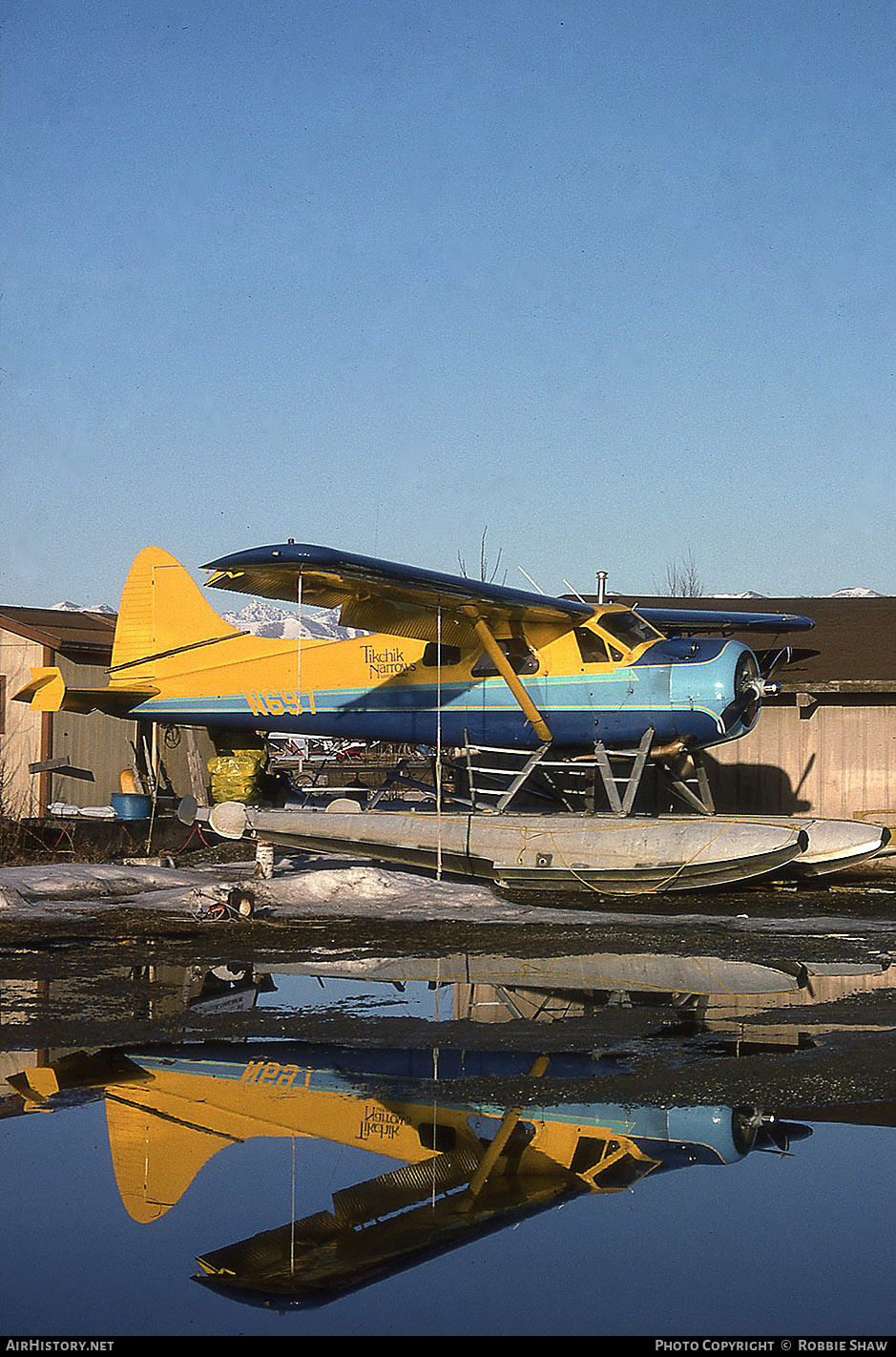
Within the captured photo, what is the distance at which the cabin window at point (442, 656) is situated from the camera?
17.3 meters

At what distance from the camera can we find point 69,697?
59.6ft

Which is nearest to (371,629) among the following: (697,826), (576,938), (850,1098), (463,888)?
(463,888)

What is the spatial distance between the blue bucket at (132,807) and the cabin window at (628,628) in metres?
7.48

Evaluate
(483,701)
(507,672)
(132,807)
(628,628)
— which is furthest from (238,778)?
(628,628)

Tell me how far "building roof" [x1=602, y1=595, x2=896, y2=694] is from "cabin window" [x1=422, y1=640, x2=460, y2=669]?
10.4 ft

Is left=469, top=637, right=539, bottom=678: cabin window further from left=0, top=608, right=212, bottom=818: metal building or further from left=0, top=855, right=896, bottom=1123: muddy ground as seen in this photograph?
left=0, top=608, right=212, bottom=818: metal building

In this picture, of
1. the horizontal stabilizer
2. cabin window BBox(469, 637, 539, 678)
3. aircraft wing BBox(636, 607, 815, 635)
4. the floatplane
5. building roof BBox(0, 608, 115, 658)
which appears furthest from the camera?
building roof BBox(0, 608, 115, 658)

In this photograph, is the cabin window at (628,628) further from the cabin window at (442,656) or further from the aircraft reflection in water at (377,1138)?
the aircraft reflection in water at (377,1138)

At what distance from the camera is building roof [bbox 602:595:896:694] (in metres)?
18.6

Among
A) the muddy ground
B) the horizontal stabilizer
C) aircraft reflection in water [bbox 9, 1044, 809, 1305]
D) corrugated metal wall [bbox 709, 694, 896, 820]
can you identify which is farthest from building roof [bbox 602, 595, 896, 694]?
aircraft reflection in water [bbox 9, 1044, 809, 1305]

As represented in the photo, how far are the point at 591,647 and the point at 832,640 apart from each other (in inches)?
250

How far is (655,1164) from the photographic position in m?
4.73

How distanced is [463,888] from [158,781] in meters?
9.43
